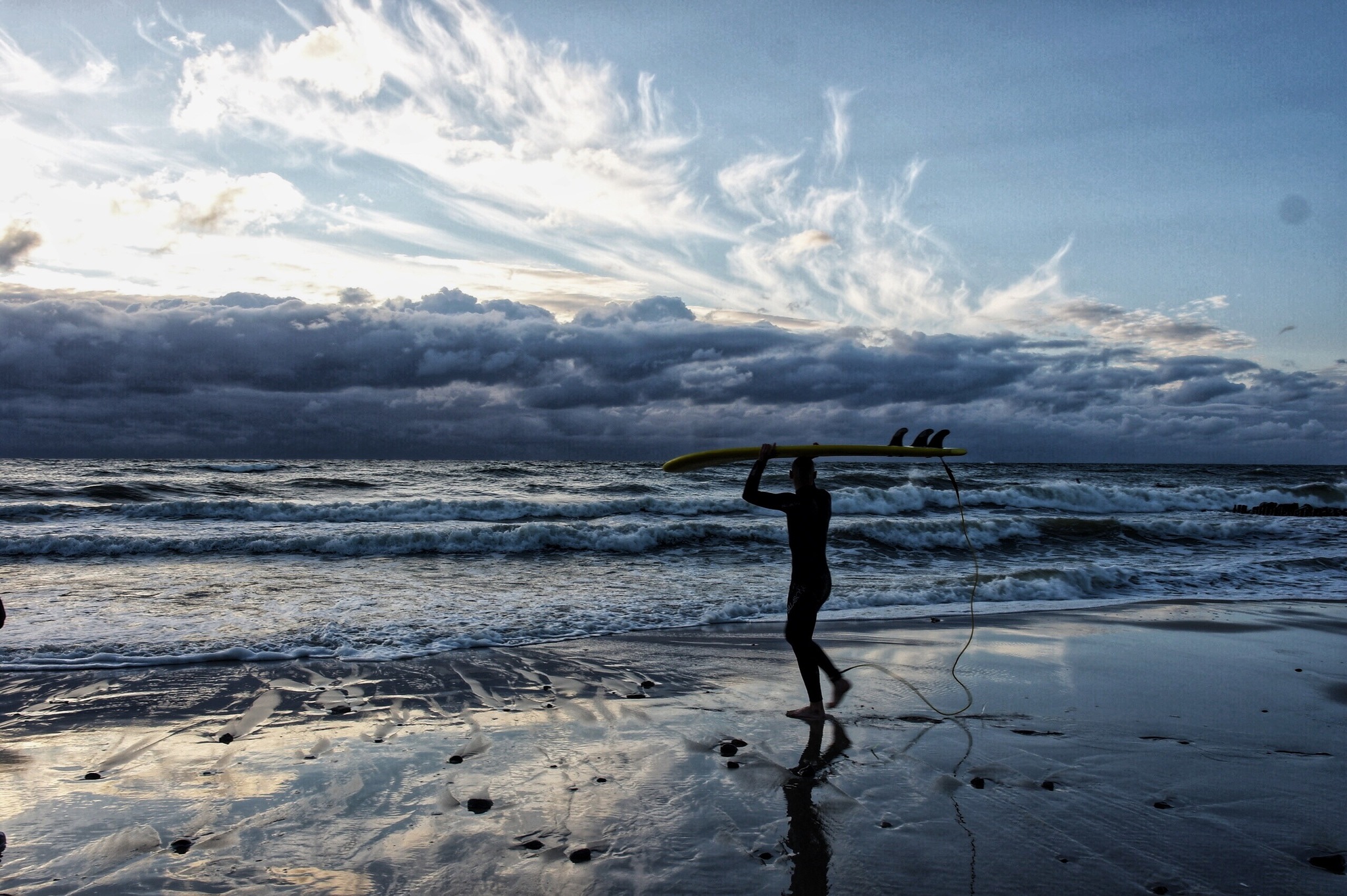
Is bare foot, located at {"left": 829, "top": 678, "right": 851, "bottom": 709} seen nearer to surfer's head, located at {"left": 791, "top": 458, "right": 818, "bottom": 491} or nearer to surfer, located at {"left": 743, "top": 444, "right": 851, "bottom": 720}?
surfer, located at {"left": 743, "top": 444, "right": 851, "bottom": 720}

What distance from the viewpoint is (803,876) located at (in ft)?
12.0

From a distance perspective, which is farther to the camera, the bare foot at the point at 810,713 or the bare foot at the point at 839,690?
the bare foot at the point at 839,690

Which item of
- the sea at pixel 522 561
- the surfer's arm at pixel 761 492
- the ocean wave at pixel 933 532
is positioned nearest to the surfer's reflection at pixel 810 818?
the surfer's arm at pixel 761 492

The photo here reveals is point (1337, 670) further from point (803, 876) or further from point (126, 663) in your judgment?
point (126, 663)

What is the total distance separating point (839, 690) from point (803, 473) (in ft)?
7.03

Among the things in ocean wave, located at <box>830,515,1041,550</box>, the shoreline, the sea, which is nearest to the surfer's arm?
the sea

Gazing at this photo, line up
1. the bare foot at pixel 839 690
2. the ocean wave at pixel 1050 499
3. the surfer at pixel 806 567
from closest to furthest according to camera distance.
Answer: the surfer at pixel 806 567, the bare foot at pixel 839 690, the ocean wave at pixel 1050 499

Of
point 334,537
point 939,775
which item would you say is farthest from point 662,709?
point 334,537

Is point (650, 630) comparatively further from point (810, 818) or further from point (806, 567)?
point (810, 818)

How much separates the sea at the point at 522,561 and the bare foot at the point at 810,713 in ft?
6.51

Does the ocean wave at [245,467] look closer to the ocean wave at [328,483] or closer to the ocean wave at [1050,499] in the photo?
the ocean wave at [328,483]

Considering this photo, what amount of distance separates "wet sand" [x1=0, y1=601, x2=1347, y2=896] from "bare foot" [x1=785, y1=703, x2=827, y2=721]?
0.38ft

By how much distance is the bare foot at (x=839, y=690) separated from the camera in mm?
6430

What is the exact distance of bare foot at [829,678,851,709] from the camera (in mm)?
6430
